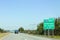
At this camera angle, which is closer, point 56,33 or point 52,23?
point 52,23

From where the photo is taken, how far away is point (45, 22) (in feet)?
203

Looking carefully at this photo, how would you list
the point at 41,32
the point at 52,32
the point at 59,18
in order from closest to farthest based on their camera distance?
the point at 52,32, the point at 59,18, the point at 41,32

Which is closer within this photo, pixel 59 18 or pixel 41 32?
pixel 59 18

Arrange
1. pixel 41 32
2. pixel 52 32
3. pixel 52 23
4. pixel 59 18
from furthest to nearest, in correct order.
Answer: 1. pixel 41 32
2. pixel 59 18
3. pixel 52 32
4. pixel 52 23

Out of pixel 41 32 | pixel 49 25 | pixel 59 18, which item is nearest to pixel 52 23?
pixel 49 25

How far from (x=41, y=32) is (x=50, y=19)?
41.7m

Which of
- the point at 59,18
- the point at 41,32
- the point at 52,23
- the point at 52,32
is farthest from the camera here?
the point at 41,32

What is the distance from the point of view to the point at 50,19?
61.0 metres

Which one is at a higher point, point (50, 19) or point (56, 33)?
point (50, 19)

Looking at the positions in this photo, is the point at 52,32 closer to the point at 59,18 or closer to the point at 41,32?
the point at 59,18

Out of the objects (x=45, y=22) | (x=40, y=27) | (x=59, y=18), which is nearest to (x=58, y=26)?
(x=59, y=18)

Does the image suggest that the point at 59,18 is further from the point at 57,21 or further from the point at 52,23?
the point at 52,23

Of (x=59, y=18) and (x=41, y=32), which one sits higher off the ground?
(x=59, y=18)

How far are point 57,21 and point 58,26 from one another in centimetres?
293
